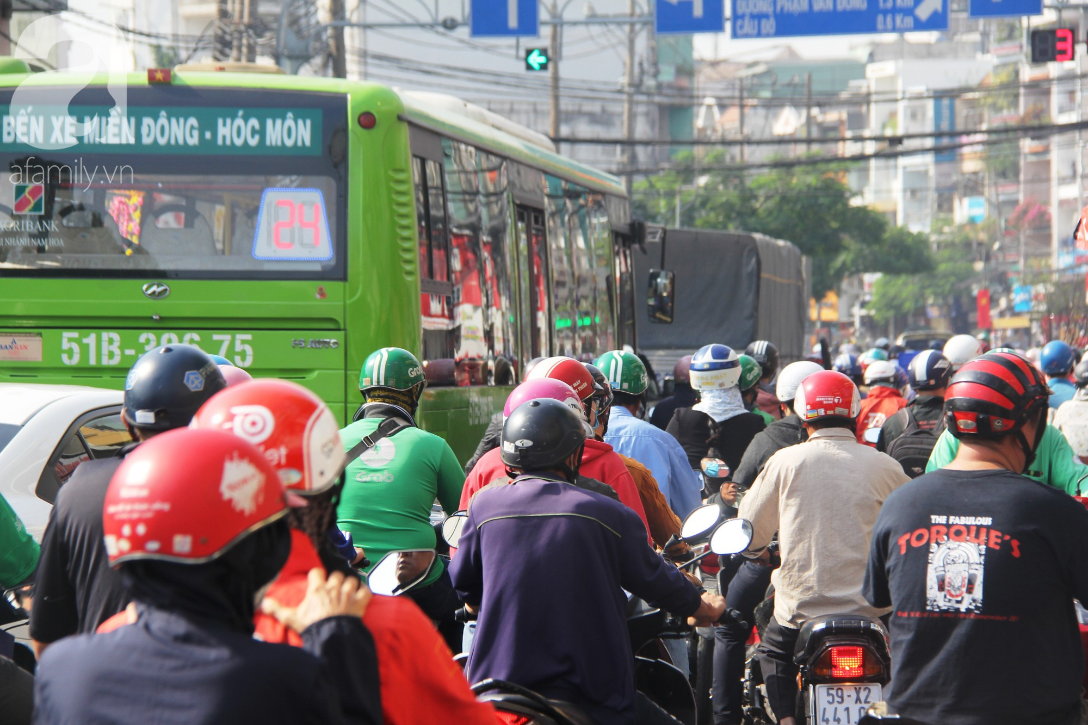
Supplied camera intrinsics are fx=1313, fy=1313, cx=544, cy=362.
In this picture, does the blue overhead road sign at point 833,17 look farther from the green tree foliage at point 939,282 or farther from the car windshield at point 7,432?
the green tree foliage at point 939,282

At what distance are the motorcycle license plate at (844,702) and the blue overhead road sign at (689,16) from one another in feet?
46.8

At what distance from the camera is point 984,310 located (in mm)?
66875

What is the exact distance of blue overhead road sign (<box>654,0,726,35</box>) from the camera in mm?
17875

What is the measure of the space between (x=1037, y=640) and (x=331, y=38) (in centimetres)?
1873

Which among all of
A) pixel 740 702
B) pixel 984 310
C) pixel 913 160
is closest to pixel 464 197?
pixel 740 702

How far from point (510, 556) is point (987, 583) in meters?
1.24

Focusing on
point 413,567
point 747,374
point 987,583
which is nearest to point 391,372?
point 413,567

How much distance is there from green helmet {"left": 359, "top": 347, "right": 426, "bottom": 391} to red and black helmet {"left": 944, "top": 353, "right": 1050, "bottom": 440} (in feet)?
8.36

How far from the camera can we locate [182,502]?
1965 mm

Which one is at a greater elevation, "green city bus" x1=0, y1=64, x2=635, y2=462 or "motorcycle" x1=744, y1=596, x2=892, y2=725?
"green city bus" x1=0, y1=64, x2=635, y2=462

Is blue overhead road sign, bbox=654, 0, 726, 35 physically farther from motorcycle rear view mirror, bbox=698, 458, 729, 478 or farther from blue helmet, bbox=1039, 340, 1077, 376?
motorcycle rear view mirror, bbox=698, 458, 729, 478

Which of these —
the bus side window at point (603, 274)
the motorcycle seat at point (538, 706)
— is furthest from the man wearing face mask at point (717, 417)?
the bus side window at point (603, 274)

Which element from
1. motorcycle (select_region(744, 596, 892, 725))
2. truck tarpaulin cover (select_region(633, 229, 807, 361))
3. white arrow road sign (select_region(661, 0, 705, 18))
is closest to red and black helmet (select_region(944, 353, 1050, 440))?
motorcycle (select_region(744, 596, 892, 725))

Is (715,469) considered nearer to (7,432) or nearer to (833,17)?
(7,432)
